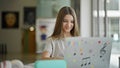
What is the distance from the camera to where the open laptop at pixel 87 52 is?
158 cm

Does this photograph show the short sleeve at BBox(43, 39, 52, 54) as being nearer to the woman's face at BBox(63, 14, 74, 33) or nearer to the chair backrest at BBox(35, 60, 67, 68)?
the woman's face at BBox(63, 14, 74, 33)

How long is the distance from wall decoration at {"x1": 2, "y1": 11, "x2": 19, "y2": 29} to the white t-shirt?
42.8 ft

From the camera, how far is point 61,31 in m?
2.00

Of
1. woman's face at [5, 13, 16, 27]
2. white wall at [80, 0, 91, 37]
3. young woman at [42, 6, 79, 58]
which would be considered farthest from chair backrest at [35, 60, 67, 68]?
woman's face at [5, 13, 16, 27]

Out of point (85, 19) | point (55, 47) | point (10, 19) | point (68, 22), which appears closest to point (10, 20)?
point (10, 19)

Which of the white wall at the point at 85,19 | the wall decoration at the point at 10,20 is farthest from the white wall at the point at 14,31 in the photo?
the white wall at the point at 85,19

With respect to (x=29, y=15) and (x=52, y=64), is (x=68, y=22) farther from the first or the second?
(x=29, y=15)

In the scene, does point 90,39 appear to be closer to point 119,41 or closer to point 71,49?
point 71,49

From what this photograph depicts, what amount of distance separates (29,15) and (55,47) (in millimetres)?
12922

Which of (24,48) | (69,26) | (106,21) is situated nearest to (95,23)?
(106,21)

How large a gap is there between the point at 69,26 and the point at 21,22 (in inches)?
515

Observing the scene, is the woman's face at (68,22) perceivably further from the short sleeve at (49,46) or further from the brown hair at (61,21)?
the short sleeve at (49,46)

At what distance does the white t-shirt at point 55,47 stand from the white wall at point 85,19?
5.83 m

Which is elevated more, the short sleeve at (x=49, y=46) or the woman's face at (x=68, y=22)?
the woman's face at (x=68, y=22)
